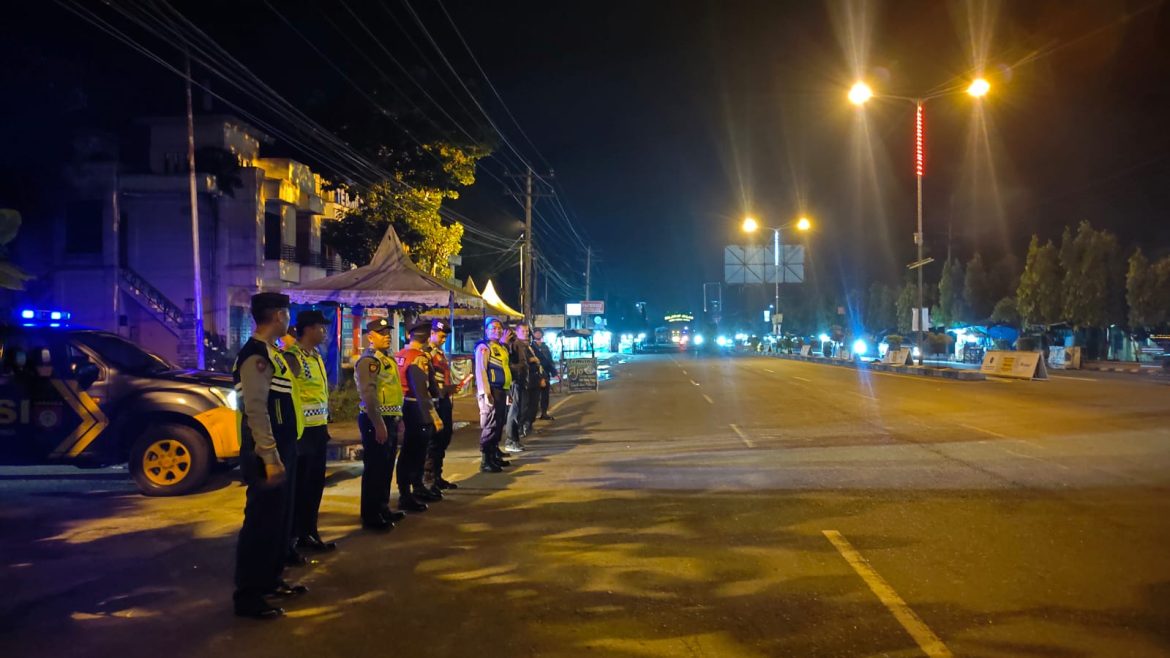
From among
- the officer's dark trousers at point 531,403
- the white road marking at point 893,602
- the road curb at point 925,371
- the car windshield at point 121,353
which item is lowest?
the white road marking at point 893,602

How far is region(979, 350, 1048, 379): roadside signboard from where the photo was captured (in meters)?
29.3

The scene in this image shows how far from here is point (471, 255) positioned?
5428cm

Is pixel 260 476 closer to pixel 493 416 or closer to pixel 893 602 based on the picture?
pixel 893 602

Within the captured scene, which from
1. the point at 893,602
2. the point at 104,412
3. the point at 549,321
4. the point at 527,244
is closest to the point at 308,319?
the point at 104,412

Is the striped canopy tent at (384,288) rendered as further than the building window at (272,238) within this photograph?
No

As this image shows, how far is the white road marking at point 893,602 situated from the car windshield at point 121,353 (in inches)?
289

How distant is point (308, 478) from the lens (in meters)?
6.58

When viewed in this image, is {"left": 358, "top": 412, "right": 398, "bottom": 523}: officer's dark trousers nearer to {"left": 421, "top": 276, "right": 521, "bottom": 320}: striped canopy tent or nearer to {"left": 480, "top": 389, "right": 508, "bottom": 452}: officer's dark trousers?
{"left": 480, "top": 389, "right": 508, "bottom": 452}: officer's dark trousers

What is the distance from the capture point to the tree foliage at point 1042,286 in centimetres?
5078

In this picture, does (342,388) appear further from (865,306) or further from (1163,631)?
(865,306)

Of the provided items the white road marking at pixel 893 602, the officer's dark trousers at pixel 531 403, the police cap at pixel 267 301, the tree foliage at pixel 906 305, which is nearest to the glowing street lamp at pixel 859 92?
the officer's dark trousers at pixel 531 403

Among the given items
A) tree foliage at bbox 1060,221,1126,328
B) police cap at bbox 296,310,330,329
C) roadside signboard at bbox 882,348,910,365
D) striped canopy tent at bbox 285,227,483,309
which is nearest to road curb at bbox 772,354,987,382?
roadside signboard at bbox 882,348,910,365

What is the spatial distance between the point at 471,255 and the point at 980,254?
1529 inches

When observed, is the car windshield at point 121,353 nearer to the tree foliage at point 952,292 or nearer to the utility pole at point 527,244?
the utility pole at point 527,244
